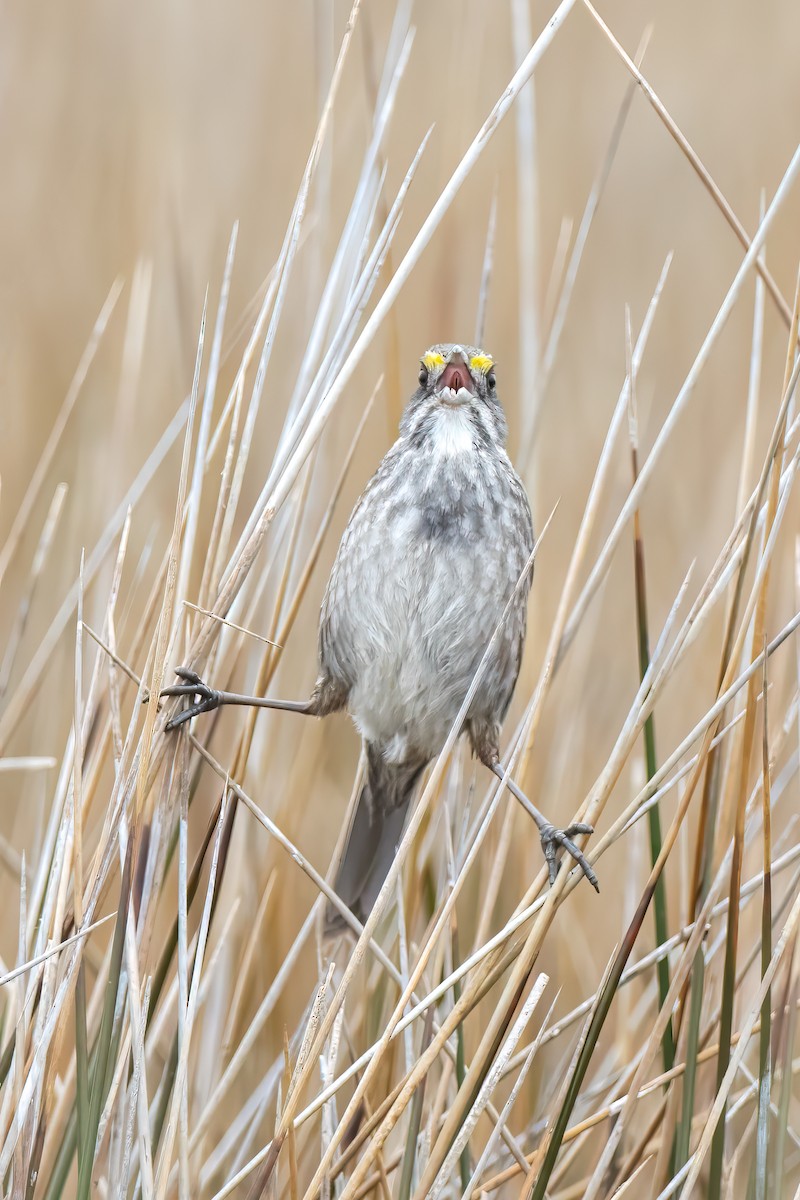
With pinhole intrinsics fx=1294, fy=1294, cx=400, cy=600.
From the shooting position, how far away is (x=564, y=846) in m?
2.16

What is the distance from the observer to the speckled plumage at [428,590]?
2.44 m

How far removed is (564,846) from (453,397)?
0.88m

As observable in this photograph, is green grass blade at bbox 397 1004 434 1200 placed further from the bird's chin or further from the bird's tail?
the bird's chin

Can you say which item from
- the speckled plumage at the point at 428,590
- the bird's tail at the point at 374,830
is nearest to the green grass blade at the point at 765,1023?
the speckled plumage at the point at 428,590

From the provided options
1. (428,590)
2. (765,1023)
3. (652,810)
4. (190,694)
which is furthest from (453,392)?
(765,1023)

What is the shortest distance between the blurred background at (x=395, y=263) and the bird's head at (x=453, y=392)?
0.37 metres

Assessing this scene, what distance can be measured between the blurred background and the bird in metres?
0.35

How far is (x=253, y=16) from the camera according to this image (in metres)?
3.90

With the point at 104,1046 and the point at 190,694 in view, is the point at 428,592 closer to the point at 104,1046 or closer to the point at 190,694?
the point at 190,694

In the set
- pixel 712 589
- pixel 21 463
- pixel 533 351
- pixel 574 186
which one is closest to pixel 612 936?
pixel 533 351

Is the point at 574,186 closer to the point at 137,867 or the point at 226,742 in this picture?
the point at 226,742

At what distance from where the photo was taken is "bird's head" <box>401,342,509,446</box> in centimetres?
250

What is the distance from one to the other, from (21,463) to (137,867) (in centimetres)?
203

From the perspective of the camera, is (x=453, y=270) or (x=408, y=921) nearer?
(x=408, y=921)
